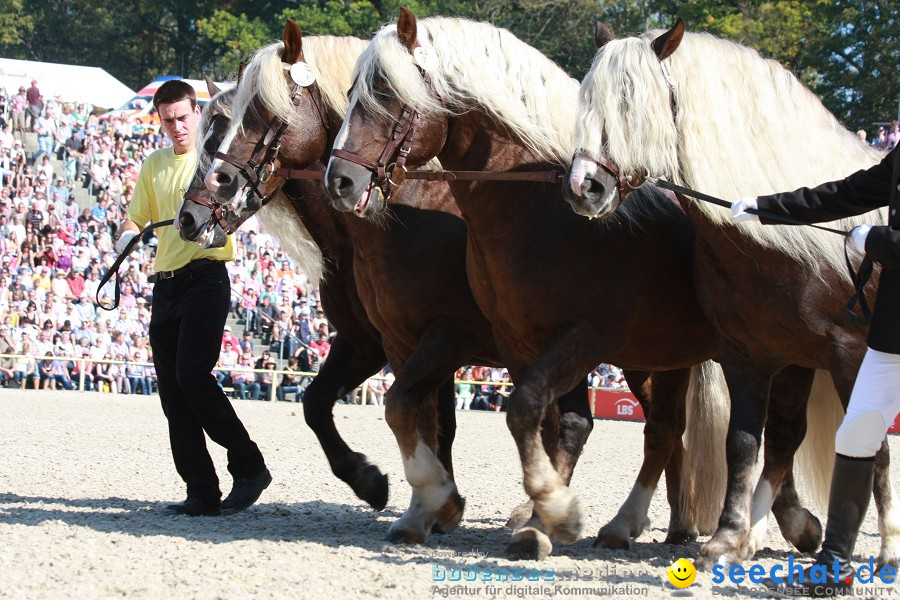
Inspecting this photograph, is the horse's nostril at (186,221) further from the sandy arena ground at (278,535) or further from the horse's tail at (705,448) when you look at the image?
the horse's tail at (705,448)

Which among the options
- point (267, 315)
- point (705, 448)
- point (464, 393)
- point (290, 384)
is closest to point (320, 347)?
point (290, 384)

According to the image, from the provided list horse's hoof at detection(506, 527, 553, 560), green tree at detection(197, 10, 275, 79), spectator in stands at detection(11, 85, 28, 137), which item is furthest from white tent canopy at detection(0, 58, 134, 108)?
horse's hoof at detection(506, 527, 553, 560)

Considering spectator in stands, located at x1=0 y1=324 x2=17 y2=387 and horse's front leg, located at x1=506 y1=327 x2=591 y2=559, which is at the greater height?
horse's front leg, located at x1=506 y1=327 x2=591 y2=559

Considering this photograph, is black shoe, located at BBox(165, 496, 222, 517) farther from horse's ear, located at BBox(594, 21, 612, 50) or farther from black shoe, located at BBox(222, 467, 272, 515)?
horse's ear, located at BBox(594, 21, 612, 50)

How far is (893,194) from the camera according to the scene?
3.92m

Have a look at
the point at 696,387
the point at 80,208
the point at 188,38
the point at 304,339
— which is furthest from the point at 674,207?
the point at 188,38

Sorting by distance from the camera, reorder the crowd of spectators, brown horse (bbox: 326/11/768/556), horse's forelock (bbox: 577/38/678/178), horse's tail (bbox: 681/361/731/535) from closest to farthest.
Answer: horse's forelock (bbox: 577/38/678/178) < brown horse (bbox: 326/11/768/556) < horse's tail (bbox: 681/361/731/535) < the crowd of spectators

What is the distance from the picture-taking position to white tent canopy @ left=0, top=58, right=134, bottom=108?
33.7 m

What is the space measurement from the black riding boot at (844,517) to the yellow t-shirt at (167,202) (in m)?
3.73

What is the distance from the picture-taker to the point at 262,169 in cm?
570

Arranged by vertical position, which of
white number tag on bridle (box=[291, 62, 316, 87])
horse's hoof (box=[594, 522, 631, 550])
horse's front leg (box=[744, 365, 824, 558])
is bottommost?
horse's hoof (box=[594, 522, 631, 550])

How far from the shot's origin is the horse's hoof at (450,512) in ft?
17.8

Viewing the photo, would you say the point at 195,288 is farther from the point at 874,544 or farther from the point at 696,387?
the point at 874,544

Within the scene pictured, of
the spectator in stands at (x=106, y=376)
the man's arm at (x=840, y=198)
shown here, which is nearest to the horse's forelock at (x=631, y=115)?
the man's arm at (x=840, y=198)
